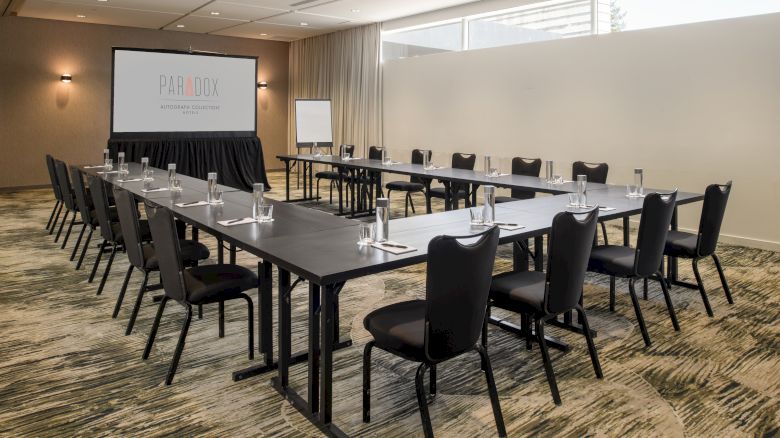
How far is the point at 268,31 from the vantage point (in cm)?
1145

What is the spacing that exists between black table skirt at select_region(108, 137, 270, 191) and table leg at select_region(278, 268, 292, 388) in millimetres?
6508

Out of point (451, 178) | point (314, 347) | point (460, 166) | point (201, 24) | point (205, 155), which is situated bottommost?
point (314, 347)

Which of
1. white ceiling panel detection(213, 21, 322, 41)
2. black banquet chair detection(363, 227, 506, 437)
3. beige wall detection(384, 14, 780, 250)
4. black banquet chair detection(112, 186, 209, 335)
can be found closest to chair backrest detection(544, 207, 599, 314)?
black banquet chair detection(363, 227, 506, 437)

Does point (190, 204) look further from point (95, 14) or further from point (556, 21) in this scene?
point (95, 14)

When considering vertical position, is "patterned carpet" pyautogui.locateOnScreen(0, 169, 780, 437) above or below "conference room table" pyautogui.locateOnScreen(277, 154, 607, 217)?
below

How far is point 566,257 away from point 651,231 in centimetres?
91

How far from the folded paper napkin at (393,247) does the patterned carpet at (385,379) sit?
2.22 ft

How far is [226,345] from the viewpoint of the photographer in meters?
3.27

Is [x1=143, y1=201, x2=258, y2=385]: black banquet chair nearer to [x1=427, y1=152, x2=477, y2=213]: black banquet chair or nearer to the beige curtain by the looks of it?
[x1=427, y1=152, x2=477, y2=213]: black banquet chair

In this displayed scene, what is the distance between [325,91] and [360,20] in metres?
2.13

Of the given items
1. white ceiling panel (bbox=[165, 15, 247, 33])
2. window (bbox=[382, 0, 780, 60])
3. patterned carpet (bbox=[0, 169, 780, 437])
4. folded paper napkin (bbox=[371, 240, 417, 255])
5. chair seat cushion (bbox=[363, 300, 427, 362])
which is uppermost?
white ceiling panel (bbox=[165, 15, 247, 33])

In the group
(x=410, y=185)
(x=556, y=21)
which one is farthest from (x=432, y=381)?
(x=556, y=21)

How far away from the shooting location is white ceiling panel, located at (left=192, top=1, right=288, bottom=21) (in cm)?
883

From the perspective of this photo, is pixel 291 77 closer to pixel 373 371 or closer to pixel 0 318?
pixel 0 318
